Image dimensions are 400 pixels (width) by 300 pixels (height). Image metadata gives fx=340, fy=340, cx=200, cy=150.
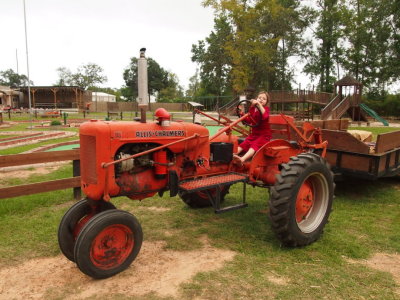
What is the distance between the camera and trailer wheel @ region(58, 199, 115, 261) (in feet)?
11.0

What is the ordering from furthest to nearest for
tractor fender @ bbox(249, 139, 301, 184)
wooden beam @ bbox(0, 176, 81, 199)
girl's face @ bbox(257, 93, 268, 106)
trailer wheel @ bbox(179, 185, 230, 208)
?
trailer wheel @ bbox(179, 185, 230, 208)
wooden beam @ bbox(0, 176, 81, 199)
girl's face @ bbox(257, 93, 268, 106)
tractor fender @ bbox(249, 139, 301, 184)

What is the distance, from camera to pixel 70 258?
3344mm

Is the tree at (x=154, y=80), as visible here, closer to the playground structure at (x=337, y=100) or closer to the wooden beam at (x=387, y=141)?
the playground structure at (x=337, y=100)

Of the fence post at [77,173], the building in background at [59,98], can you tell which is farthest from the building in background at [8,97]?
the fence post at [77,173]

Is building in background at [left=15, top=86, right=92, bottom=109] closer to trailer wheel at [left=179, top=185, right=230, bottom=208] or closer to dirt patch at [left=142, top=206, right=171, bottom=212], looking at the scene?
dirt patch at [left=142, top=206, right=171, bottom=212]

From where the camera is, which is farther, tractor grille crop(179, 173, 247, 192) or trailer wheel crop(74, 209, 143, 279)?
tractor grille crop(179, 173, 247, 192)

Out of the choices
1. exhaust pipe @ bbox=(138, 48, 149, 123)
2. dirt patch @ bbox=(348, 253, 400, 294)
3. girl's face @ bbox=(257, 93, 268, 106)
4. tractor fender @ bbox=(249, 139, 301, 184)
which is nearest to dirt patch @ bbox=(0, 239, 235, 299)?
tractor fender @ bbox=(249, 139, 301, 184)

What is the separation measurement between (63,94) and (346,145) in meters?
43.0

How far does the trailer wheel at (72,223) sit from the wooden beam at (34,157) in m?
1.71

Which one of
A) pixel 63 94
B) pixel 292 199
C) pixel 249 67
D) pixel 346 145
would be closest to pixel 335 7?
pixel 249 67

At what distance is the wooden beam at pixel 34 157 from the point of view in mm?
4547

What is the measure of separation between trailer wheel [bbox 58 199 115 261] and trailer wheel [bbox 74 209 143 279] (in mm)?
444

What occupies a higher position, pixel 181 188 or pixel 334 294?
pixel 181 188

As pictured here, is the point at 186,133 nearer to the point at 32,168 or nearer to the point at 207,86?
the point at 32,168
